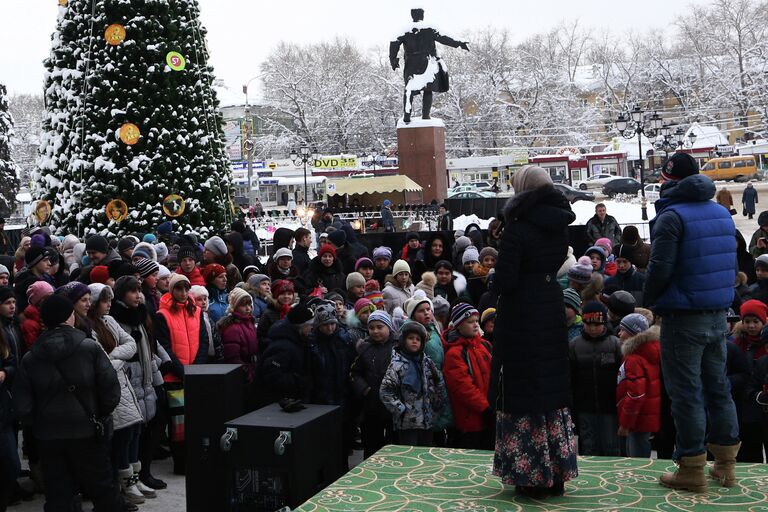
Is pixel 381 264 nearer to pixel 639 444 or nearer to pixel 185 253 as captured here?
pixel 185 253

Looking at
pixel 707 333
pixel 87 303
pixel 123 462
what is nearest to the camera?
pixel 707 333

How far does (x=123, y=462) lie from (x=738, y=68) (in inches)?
2908

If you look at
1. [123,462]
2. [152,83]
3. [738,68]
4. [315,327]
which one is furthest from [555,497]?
[738,68]

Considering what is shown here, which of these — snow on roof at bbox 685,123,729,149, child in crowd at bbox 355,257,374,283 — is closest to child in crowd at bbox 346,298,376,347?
child in crowd at bbox 355,257,374,283

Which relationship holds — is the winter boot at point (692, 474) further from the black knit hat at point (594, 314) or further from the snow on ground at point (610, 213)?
the snow on ground at point (610, 213)

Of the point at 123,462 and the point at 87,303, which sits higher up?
the point at 87,303

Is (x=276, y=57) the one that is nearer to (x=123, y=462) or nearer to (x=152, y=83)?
(x=152, y=83)

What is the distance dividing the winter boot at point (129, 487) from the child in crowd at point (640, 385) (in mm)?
3595

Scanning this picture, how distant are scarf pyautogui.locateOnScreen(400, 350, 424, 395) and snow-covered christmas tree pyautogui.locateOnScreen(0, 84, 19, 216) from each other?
45041 millimetres

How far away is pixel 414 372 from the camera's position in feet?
23.3

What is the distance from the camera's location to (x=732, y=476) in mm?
5473

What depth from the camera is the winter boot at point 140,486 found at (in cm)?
728

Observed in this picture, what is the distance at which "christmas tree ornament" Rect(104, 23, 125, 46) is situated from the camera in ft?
48.6

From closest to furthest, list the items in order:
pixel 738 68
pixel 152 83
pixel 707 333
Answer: pixel 707 333 < pixel 152 83 < pixel 738 68
